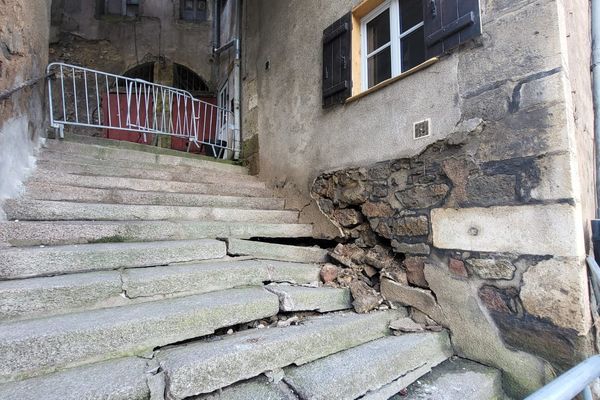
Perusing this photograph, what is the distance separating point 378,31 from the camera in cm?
265

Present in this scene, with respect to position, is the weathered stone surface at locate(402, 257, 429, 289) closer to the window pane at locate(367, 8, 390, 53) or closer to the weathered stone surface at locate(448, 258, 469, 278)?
the weathered stone surface at locate(448, 258, 469, 278)

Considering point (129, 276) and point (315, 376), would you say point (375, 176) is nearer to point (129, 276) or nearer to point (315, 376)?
point (315, 376)

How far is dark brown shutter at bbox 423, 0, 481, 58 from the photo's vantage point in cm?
183

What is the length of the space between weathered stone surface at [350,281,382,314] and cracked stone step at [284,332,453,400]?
26 cm

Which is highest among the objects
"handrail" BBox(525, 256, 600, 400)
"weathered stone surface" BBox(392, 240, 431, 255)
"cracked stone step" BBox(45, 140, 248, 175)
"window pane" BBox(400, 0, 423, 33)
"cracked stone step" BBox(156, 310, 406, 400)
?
"window pane" BBox(400, 0, 423, 33)

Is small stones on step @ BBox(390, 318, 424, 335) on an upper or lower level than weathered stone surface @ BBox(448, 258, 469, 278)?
lower

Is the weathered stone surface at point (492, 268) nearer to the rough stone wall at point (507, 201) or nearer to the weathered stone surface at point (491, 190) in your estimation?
the rough stone wall at point (507, 201)

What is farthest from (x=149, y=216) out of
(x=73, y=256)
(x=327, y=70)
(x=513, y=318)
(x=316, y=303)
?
(x=513, y=318)

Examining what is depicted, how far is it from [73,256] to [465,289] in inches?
85.3

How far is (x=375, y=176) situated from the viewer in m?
2.39

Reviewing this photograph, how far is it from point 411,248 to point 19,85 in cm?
283

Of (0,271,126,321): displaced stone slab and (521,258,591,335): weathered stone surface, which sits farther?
(521,258,591,335): weathered stone surface

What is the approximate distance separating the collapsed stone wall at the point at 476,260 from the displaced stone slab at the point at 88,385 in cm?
129

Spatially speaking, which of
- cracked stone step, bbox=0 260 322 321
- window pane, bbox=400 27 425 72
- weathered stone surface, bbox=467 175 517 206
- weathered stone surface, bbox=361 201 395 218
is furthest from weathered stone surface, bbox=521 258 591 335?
window pane, bbox=400 27 425 72
